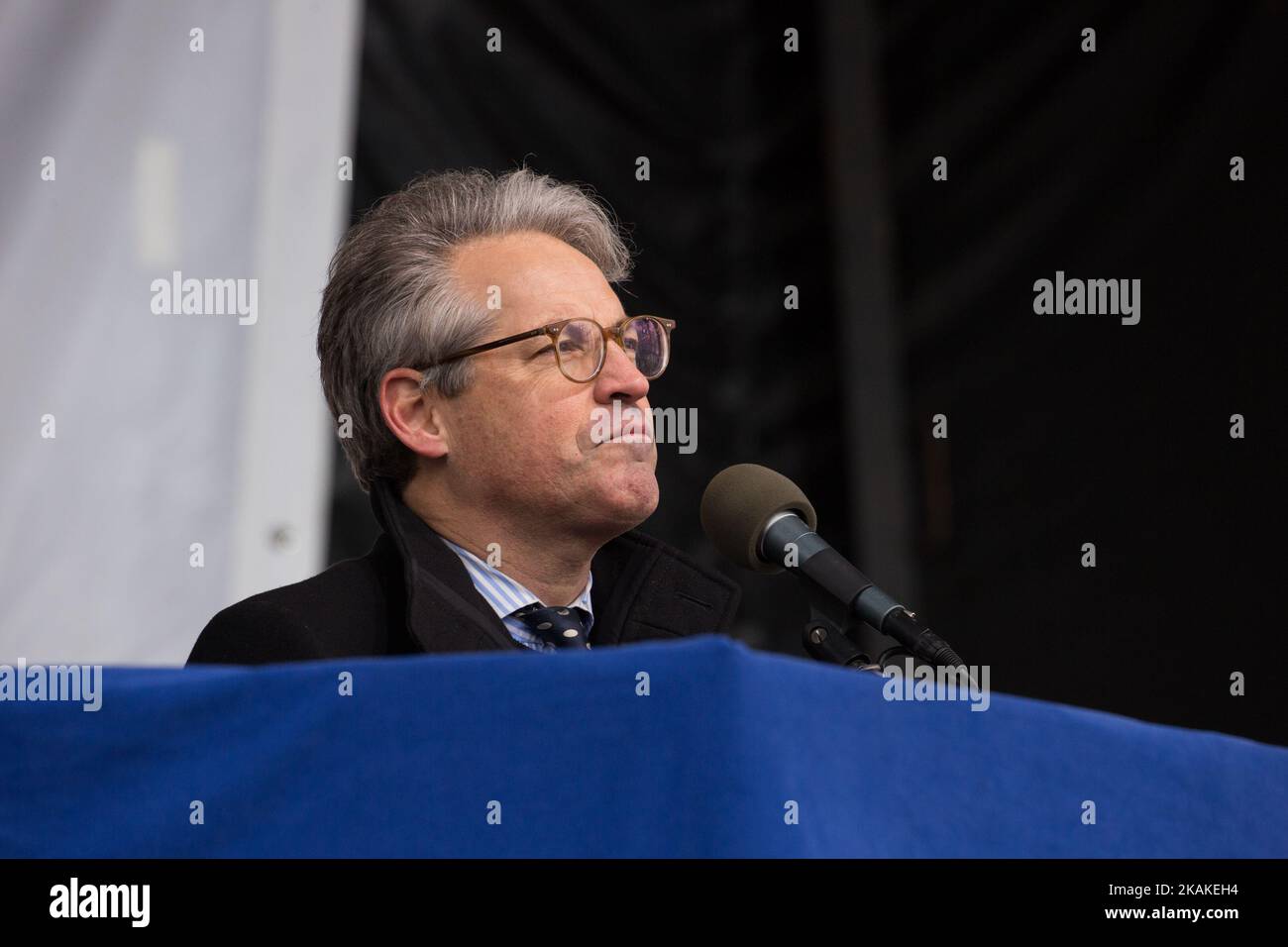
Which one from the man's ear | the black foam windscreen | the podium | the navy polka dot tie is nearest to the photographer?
the podium

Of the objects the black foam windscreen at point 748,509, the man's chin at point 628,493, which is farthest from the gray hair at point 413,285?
the black foam windscreen at point 748,509

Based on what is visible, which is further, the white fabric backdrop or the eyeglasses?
the white fabric backdrop

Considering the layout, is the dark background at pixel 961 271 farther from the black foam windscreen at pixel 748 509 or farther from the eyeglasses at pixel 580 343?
the black foam windscreen at pixel 748 509

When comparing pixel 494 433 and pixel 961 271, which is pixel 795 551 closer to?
pixel 494 433

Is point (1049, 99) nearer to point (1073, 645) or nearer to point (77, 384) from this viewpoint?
point (1073, 645)

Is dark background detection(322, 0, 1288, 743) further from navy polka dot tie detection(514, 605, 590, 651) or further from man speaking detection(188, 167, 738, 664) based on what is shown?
navy polka dot tie detection(514, 605, 590, 651)

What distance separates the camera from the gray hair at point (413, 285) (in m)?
1.77

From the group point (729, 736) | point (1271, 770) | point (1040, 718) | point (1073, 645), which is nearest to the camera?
point (729, 736)

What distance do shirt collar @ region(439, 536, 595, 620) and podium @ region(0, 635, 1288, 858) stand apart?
2.78 ft

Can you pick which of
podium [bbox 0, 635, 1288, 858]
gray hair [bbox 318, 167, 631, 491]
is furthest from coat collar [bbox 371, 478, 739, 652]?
podium [bbox 0, 635, 1288, 858]

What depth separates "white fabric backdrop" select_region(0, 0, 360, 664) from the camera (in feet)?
7.57

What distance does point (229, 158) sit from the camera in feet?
8.23

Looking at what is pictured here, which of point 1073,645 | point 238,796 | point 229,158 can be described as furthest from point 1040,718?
point 1073,645

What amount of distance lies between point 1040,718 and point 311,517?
5.83 feet
